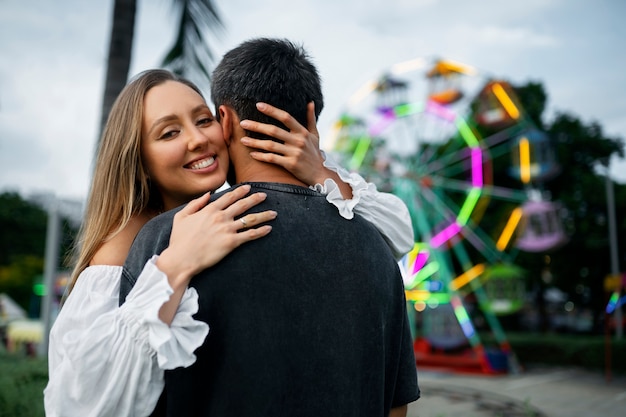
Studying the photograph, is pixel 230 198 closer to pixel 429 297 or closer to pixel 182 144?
pixel 182 144

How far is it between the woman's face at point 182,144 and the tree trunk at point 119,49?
11.7ft

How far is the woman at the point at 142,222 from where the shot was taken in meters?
1.30

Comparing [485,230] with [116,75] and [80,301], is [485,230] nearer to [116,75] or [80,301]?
[116,75]

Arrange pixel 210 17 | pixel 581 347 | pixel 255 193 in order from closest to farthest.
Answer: pixel 255 193 → pixel 210 17 → pixel 581 347

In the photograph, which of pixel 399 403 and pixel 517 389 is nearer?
pixel 399 403

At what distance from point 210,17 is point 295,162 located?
4759mm

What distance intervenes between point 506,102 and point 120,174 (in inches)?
604

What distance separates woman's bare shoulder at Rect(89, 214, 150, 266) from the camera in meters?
1.61

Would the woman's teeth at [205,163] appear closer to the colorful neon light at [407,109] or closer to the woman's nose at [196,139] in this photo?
the woman's nose at [196,139]

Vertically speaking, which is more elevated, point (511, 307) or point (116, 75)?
point (116, 75)

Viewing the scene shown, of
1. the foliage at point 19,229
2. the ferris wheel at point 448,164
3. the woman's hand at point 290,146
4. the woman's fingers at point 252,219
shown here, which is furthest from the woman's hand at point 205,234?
the foliage at point 19,229

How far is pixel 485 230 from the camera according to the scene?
24891mm

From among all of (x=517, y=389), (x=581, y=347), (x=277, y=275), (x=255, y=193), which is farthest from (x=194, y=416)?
(x=581, y=347)

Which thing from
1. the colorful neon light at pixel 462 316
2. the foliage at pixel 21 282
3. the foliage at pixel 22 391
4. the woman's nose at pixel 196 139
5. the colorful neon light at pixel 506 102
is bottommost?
the foliage at pixel 21 282
